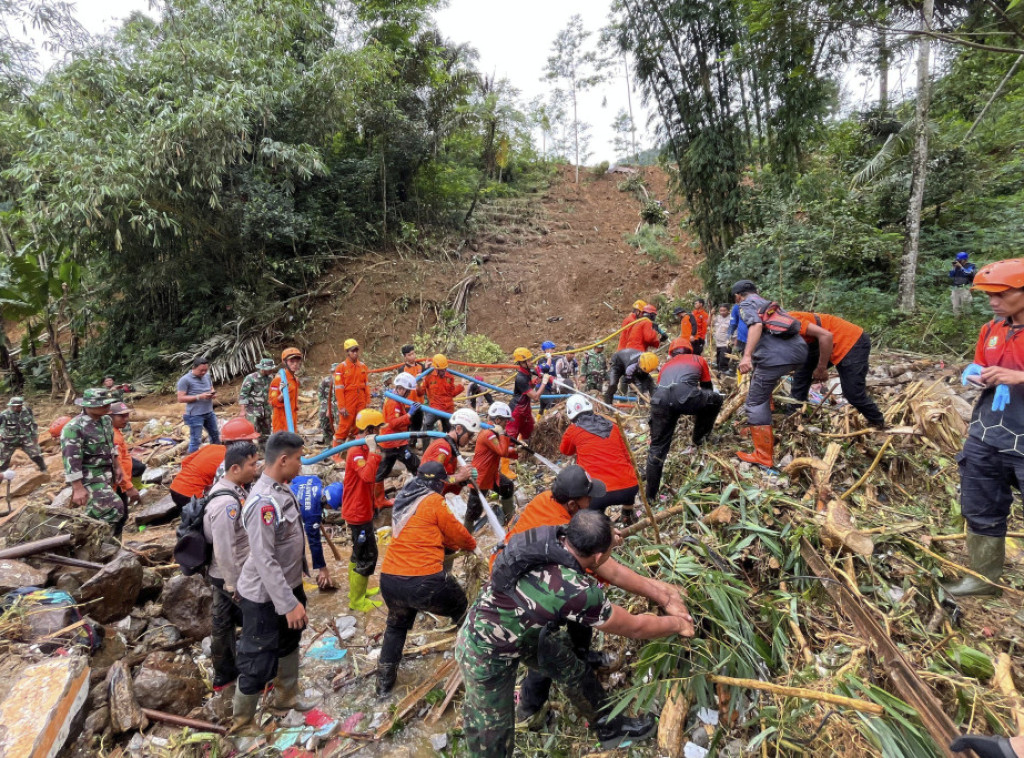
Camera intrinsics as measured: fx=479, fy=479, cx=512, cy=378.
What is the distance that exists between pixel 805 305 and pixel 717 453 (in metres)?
6.15

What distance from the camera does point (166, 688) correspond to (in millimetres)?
3023

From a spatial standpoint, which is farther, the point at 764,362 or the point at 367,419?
the point at 367,419

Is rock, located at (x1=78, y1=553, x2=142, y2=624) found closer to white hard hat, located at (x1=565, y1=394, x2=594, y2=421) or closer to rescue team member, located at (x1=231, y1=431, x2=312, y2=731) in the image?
rescue team member, located at (x1=231, y1=431, x2=312, y2=731)

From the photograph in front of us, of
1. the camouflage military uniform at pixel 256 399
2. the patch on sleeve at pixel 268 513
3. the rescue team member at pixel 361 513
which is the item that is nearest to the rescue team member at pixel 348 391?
the camouflage military uniform at pixel 256 399

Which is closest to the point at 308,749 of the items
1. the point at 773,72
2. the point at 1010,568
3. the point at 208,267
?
the point at 1010,568

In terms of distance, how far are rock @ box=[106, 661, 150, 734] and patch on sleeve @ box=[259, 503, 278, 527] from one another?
4.66 feet

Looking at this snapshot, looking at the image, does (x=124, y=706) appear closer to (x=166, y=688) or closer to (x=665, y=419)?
(x=166, y=688)

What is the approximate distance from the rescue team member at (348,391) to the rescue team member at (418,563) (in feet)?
12.8

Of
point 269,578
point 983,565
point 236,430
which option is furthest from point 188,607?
point 983,565

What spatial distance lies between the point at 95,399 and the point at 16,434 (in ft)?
13.9

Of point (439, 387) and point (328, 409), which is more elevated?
point (439, 387)

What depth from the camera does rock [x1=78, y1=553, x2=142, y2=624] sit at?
3514 millimetres

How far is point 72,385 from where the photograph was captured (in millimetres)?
12656

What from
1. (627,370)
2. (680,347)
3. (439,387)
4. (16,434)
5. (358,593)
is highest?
(680,347)
